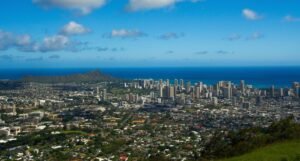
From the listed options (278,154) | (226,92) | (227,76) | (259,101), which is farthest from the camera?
(227,76)

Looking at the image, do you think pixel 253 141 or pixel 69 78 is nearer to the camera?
pixel 253 141

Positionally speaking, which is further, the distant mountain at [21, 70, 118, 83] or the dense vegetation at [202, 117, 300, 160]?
the distant mountain at [21, 70, 118, 83]

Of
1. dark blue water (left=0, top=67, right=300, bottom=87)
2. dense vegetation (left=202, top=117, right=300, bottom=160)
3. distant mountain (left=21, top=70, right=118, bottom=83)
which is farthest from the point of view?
dark blue water (left=0, top=67, right=300, bottom=87)

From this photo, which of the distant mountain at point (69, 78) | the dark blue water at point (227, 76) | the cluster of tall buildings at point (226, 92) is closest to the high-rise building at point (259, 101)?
the cluster of tall buildings at point (226, 92)

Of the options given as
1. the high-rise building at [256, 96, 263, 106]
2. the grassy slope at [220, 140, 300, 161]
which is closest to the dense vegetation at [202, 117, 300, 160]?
the grassy slope at [220, 140, 300, 161]

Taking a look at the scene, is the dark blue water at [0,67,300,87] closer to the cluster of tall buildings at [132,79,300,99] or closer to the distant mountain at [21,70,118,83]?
the cluster of tall buildings at [132,79,300,99]

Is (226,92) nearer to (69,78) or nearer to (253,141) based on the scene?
(69,78)

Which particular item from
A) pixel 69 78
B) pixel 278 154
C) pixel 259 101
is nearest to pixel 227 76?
pixel 69 78

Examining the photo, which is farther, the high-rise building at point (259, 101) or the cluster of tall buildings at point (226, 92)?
the cluster of tall buildings at point (226, 92)

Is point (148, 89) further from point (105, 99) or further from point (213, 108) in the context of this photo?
point (213, 108)

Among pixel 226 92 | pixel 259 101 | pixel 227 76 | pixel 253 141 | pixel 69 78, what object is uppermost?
pixel 253 141

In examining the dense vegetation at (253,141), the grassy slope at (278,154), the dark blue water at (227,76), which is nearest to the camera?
the grassy slope at (278,154)

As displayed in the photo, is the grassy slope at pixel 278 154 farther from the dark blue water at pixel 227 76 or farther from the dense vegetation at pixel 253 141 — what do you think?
the dark blue water at pixel 227 76
